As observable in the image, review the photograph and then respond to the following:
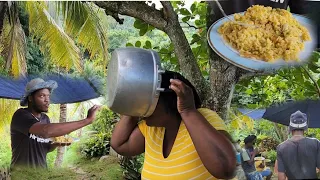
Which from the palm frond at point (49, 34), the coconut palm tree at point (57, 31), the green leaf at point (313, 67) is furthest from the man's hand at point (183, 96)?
the palm frond at point (49, 34)

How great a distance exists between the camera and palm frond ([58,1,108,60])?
157 inches

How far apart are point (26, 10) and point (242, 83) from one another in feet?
7.73

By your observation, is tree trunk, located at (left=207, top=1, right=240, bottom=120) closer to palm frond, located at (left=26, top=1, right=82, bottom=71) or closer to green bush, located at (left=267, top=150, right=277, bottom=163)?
green bush, located at (left=267, top=150, right=277, bottom=163)

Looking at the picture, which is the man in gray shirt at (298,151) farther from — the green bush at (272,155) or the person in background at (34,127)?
the person in background at (34,127)

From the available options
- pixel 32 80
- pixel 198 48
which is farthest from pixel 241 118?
pixel 32 80

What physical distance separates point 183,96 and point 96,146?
3.35 metres

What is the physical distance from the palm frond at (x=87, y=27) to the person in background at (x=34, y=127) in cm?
86

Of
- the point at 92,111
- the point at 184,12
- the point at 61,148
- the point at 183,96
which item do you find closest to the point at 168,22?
the point at 184,12

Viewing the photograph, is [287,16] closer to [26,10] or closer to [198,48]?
[198,48]

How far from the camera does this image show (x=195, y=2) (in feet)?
Result: 9.18

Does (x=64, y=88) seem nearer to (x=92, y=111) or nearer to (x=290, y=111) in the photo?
(x=92, y=111)

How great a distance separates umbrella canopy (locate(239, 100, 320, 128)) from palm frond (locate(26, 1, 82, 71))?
1.91m

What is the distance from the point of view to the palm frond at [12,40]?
386 cm

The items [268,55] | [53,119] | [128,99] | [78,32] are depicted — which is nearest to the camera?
[128,99]
